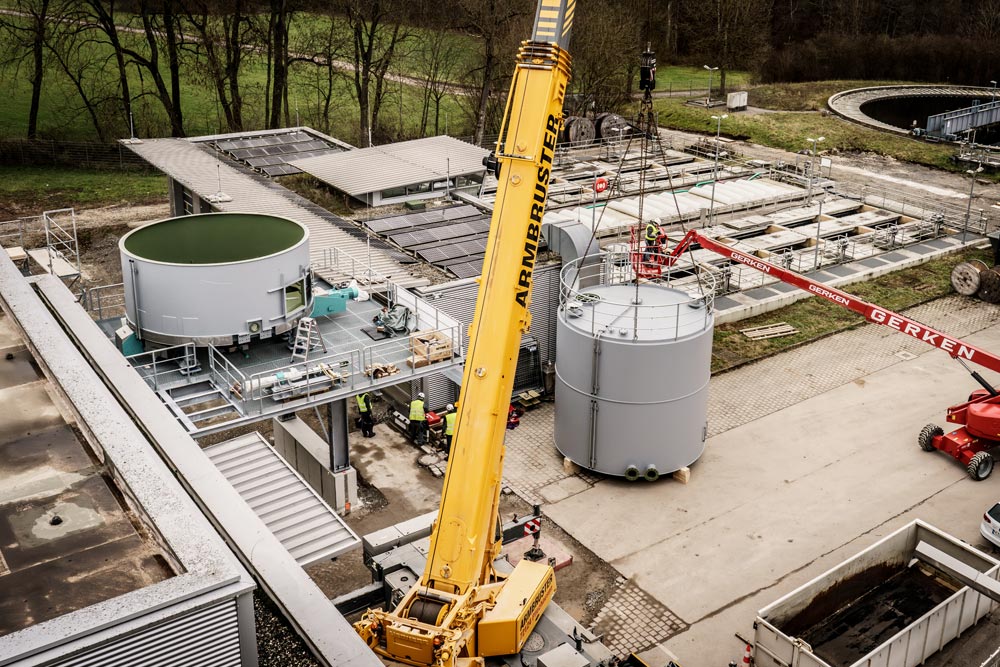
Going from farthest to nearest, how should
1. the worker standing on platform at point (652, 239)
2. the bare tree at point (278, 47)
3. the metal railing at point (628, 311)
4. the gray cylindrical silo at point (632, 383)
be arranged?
the bare tree at point (278, 47), the worker standing on platform at point (652, 239), the metal railing at point (628, 311), the gray cylindrical silo at point (632, 383)

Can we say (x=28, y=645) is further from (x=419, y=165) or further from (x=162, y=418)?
(x=419, y=165)

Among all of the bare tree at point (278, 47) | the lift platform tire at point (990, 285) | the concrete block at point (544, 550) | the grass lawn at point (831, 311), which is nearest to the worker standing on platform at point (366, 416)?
the concrete block at point (544, 550)

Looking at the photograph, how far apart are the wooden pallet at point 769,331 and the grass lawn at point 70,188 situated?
2987 cm

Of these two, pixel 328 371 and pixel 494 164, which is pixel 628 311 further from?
pixel 494 164

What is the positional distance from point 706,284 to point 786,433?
9607 mm

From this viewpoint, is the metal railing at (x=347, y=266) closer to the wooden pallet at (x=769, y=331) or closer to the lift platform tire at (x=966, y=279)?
the wooden pallet at (x=769, y=331)

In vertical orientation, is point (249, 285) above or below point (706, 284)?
above

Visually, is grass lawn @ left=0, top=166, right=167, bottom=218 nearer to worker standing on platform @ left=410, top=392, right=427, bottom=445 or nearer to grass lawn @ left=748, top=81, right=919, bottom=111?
worker standing on platform @ left=410, top=392, right=427, bottom=445

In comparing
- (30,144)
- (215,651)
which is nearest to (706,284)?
(215,651)

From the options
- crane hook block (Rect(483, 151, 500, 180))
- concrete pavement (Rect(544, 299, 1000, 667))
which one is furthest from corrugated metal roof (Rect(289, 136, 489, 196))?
crane hook block (Rect(483, 151, 500, 180))

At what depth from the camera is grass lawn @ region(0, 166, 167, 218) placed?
48.6m

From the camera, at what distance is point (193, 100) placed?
7094 centimetres

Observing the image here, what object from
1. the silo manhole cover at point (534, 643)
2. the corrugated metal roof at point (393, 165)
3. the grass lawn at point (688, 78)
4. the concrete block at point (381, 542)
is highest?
the grass lawn at point (688, 78)

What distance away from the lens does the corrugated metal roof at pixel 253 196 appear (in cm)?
2981
